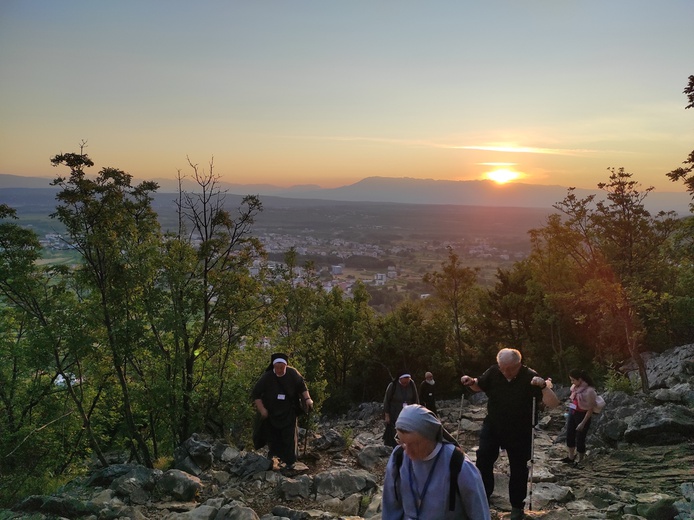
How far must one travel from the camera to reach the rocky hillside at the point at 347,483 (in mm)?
6496

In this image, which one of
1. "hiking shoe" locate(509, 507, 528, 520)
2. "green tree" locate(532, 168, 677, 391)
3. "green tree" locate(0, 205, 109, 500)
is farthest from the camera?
"green tree" locate(532, 168, 677, 391)

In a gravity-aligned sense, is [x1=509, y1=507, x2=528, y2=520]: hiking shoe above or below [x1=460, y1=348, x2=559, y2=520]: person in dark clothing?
below

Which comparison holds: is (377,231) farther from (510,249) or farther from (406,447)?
(406,447)

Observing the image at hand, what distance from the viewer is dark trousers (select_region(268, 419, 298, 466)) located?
28.8ft

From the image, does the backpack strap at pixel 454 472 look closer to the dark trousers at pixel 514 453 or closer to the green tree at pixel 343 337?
the dark trousers at pixel 514 453

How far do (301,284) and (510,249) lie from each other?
350 ft

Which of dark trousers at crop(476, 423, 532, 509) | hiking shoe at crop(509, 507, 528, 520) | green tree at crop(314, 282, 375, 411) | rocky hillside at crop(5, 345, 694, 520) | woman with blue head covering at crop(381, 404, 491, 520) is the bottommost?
green tree at crop(314, 282, 375, 411)

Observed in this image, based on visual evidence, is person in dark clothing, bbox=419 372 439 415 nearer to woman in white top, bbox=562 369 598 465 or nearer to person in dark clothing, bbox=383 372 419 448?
person in dark clothing, bbox=383 372 419 448

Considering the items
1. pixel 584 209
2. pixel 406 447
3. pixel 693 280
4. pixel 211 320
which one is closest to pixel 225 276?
pixel 211 320

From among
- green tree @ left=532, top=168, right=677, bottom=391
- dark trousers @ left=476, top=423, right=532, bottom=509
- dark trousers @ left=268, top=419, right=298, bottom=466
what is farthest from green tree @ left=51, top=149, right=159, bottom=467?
green tree @ left=532, top=168, right=677, bottom=391

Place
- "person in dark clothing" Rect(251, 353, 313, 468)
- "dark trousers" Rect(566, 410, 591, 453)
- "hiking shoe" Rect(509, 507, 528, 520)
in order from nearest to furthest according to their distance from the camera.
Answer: "hiking shoe" Rect(509, 507, 528, 520)
"person in dark clothing" Rect(251, 353, 313, 468)
"dark trousers" Rect(566, 410, 591, 453)

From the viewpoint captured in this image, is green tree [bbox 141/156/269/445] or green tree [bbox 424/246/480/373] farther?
green tree [bbox 424/246/480/373]

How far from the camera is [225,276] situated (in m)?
10.8

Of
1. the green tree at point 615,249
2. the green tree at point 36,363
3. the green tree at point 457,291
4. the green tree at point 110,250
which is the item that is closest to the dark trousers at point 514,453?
the green tree at point 110,250
